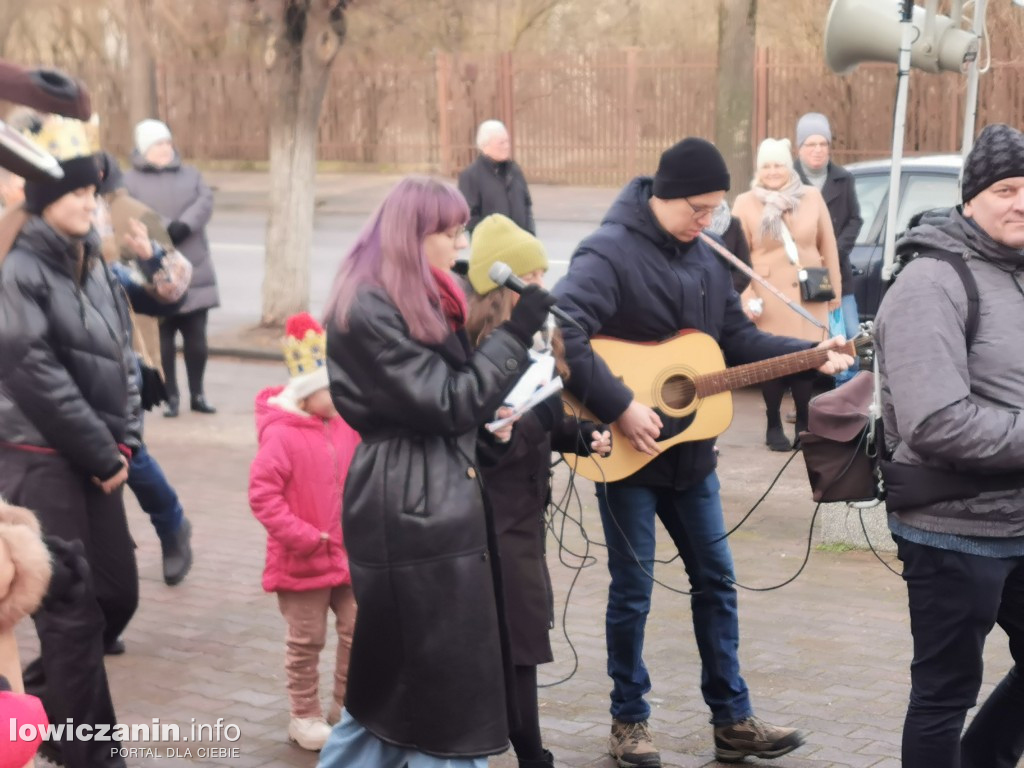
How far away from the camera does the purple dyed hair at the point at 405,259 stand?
3.84 m

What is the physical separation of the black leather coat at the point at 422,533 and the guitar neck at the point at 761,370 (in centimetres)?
151

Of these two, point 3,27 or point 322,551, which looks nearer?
point 322,551

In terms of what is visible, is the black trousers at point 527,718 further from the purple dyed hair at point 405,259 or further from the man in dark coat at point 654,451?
the purple dyed hair at point 405,259

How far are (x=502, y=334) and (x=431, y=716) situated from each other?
1.00 m

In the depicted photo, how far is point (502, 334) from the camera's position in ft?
12.8

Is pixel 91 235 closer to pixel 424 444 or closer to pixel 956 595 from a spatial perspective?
pixel 424 444

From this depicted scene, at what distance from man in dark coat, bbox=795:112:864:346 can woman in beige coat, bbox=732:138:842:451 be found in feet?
1.90

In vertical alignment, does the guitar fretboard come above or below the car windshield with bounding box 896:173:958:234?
below

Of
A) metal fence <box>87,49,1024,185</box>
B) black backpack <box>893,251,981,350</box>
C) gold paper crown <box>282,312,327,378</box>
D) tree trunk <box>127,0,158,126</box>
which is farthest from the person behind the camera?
tree trunk <box>127,0,158,126</box>

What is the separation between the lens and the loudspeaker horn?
660 cm

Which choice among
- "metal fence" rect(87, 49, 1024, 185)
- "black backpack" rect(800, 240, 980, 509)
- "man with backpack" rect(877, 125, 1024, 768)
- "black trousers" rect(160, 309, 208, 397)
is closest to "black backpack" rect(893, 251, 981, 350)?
"man with backpack" rect(877, 125, 1024, 768)

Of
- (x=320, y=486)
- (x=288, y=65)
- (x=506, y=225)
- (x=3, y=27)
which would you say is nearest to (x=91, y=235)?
(x=320, y=486)

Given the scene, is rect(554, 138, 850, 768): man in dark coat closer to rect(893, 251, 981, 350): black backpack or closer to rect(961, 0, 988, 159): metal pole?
rect(893, 251, 981, 350): black backpack

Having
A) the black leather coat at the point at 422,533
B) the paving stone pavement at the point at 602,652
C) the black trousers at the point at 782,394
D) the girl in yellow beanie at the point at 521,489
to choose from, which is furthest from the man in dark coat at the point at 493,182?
the black leather coat at the point at 422,533
